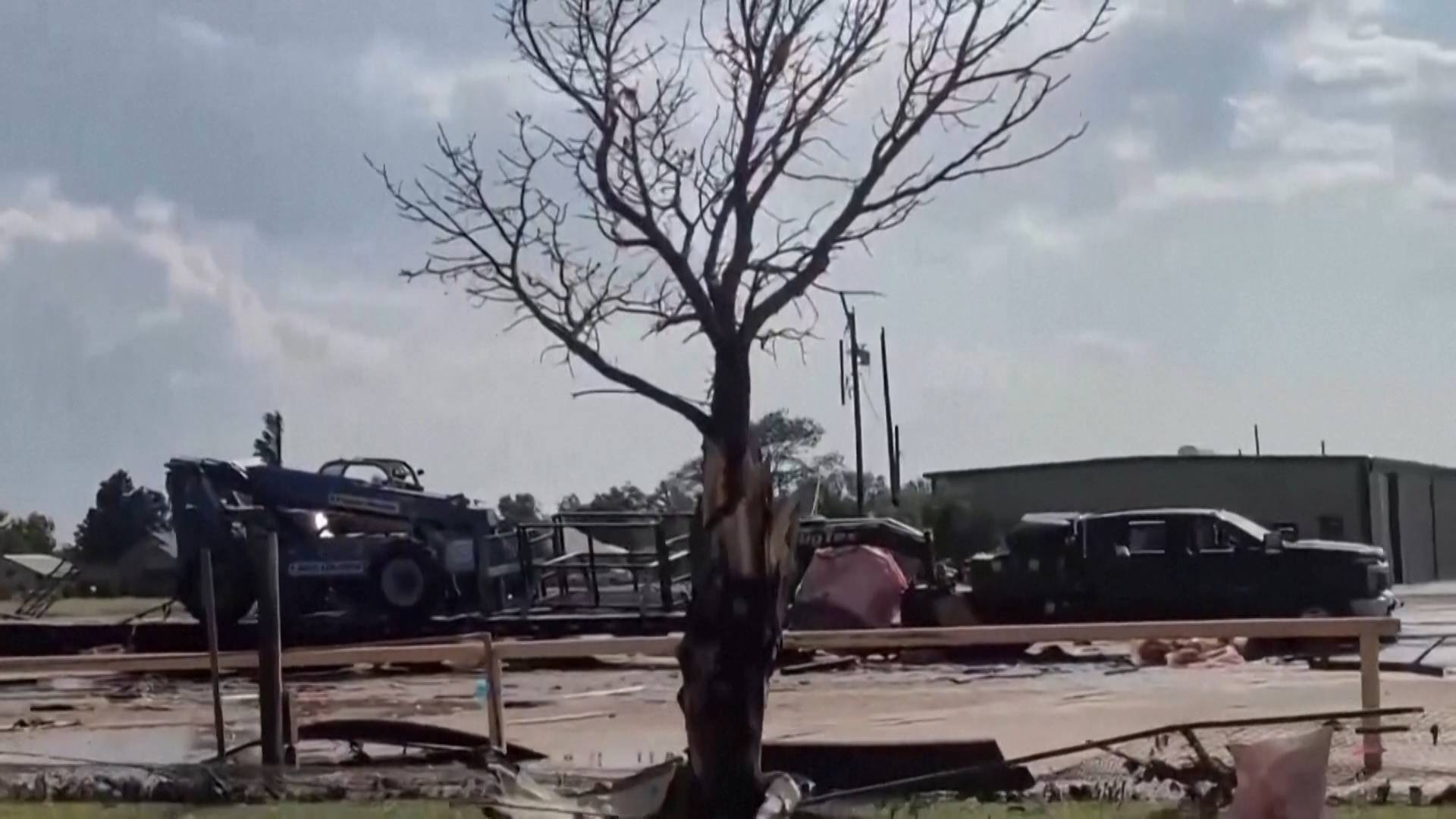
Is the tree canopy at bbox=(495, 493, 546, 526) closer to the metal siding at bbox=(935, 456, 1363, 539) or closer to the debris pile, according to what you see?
the debris pile

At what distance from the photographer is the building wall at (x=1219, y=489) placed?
5697 centimetres

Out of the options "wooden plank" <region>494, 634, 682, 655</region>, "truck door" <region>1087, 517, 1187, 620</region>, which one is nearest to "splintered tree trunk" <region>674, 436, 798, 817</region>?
"wooden plank" <region>494, 634, 682, 655</region>

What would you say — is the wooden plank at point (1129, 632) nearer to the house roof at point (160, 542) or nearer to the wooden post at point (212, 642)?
the wooden post at point (212, 642)

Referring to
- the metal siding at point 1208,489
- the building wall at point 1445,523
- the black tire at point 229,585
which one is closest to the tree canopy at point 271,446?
the black tire at point 229,585

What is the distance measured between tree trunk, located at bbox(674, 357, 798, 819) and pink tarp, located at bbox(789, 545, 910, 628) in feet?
52.4

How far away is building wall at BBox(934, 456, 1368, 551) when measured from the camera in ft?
187

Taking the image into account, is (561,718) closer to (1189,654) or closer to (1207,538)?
(1189,654)

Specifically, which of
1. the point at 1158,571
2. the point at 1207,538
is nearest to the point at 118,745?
the point at 1158,571

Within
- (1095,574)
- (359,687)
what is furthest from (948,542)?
(359,687)

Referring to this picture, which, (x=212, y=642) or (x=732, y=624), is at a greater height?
A: (x=732, y=624)

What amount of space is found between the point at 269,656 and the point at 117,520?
3222cm

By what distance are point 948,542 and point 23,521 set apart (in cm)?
6087

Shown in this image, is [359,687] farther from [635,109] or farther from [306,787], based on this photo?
[635,109]

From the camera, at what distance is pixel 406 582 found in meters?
24.9
